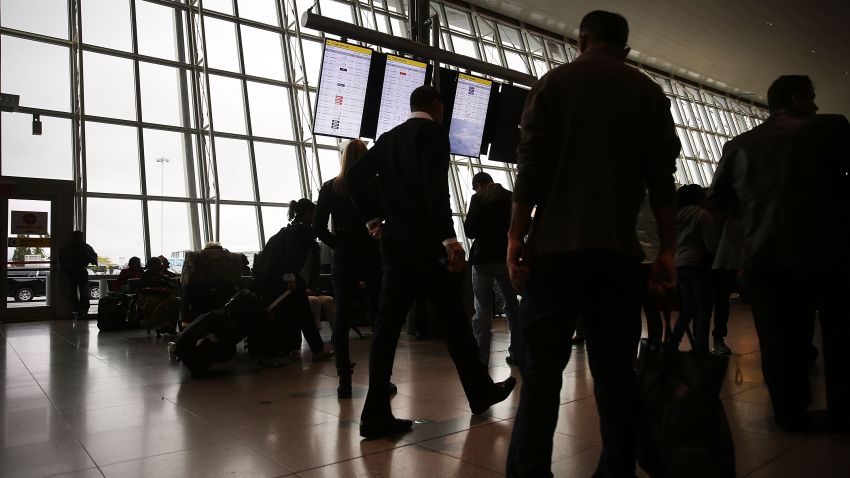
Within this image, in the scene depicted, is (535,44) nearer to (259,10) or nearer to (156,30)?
(259,10)

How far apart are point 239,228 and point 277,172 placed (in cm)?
144

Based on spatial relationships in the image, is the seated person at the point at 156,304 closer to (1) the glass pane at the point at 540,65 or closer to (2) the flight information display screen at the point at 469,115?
(2) the flight information display screen at the point at 469,115

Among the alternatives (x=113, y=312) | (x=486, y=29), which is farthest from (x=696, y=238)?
(x=486, y=29)

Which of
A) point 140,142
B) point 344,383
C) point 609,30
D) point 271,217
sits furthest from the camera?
point 271,217

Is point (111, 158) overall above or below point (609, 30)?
above

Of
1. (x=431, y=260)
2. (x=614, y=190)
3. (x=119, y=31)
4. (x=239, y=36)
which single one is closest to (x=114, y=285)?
(x=119, y=31)

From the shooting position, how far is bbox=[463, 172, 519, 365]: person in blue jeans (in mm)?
4230

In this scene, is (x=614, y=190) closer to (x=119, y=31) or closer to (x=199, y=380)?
(x=199, y=380)

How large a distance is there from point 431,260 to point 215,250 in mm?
3775

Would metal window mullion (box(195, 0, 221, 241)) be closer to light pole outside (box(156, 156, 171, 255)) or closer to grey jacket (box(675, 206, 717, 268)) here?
light pole outside (box(156, 156, 171, 255))

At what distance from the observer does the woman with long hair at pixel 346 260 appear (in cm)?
338

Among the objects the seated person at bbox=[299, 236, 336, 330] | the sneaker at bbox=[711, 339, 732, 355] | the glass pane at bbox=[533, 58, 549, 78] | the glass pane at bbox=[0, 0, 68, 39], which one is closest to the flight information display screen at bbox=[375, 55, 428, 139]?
the seated person at bbox=[299, 236, 336, 330]

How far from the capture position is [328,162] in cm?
1301

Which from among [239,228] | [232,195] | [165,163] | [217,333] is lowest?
[217,333]
